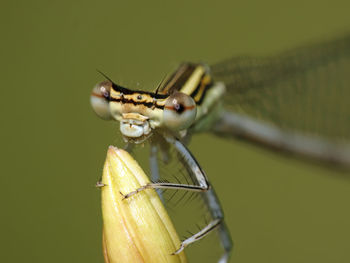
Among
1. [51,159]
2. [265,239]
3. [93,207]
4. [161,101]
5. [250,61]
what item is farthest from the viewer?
[265,239]

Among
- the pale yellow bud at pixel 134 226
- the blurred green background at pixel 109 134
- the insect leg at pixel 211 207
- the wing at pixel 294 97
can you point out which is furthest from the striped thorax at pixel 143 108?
the blurred green background at pixel 109 134

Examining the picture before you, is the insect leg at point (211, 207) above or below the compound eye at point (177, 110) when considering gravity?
below

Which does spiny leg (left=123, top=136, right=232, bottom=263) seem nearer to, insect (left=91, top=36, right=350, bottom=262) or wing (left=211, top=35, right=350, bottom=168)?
insect (left=91, top=36, right=350, bottom=262)

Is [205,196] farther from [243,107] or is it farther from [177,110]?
[243,107]

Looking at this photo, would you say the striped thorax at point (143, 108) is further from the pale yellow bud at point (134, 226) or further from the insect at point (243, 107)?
the pale yellow bud at point (134, 226)

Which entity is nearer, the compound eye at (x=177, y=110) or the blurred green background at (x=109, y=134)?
the compound eye at (x=177, y=110)

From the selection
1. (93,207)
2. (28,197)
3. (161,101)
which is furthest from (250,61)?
(28,197)

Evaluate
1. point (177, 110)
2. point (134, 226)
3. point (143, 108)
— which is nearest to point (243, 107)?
point (177, 110)

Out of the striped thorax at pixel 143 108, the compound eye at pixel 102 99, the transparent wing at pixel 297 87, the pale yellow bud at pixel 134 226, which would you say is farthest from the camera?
the transparent wing at pixel 297 87

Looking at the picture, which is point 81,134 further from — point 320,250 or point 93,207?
point 320,250
